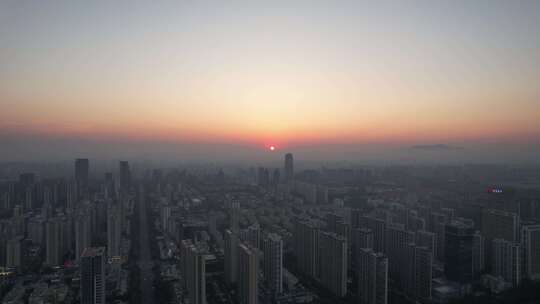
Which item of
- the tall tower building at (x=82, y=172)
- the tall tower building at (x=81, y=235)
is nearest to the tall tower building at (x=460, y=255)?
the tall tower building at (x=81, y=235)

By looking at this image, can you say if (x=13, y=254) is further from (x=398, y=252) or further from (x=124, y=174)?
(x=124, y=174)

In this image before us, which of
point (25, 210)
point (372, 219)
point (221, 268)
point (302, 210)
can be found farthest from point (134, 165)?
point (372, 219)

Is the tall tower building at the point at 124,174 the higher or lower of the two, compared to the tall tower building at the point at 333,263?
higher

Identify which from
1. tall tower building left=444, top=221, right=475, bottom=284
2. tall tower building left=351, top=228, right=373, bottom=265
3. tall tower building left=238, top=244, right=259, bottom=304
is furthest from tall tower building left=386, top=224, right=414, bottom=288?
tall tower building left=238, top=244, right=259, bottom=304

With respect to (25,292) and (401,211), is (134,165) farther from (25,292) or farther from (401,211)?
(401,211)

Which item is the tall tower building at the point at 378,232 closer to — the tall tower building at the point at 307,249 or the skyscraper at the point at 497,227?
the tall tower building at the point at 307,249

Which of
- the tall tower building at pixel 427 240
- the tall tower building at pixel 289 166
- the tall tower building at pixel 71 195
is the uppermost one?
the tall tower building at pixel 289 166

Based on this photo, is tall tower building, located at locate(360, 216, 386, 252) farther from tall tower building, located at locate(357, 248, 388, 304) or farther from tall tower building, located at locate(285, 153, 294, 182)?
tall tower building, located at locate(285, 153, 294, 182)

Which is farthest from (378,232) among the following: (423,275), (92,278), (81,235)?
(81,235)
